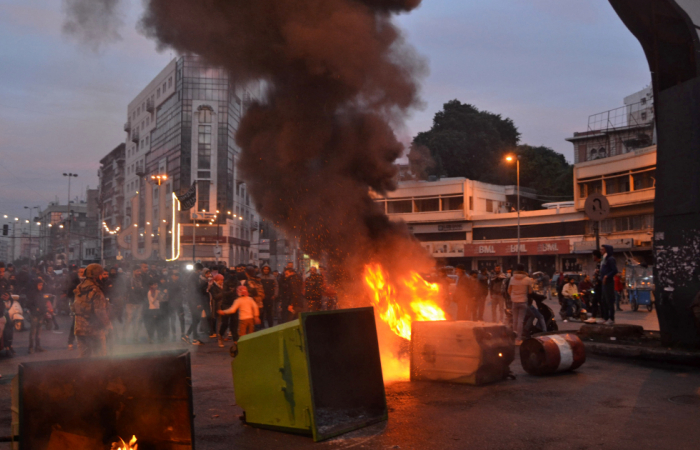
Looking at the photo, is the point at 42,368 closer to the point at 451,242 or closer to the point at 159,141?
the point at 451,242

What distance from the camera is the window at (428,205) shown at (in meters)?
48.7

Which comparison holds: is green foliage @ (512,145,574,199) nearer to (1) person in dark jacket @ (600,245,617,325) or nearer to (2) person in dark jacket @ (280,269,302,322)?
(1) person in dark jacket @ (600,245,617,325)

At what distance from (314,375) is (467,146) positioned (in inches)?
2197

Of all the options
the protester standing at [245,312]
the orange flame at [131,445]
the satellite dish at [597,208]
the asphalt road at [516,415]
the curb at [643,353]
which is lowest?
the asphalt road at [516,415]

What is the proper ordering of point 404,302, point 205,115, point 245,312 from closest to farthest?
point 245,312
point 404,302
point 205,115

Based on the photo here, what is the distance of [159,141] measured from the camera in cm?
6544

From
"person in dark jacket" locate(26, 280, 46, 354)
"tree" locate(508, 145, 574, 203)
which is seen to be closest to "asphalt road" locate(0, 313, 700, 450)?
"person in dark jacket" locate(26, 280, 46, 354)

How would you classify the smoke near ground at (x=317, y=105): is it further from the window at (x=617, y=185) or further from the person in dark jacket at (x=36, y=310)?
the window at (x=617, y=185)

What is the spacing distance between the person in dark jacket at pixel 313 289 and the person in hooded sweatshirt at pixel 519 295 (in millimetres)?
4146

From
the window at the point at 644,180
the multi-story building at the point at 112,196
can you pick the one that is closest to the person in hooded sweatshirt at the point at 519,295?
the window at the point at 644,180

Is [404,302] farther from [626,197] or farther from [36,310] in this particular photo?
[626,197]

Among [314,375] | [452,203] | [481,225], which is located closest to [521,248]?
[481,225]

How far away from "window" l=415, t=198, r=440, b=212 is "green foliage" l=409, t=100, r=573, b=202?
8939mm

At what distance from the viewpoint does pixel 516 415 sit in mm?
5977
